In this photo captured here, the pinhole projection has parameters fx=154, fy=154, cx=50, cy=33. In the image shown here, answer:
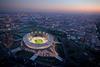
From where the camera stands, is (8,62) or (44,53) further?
(44,53)

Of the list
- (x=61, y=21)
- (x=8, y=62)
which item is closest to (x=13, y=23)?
(x=61, y=21)

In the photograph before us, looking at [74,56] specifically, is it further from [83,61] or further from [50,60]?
[50,60]

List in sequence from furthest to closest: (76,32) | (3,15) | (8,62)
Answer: (3,15)
(76,32)
(8,62)

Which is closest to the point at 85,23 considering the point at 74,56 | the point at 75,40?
the point at 75,40

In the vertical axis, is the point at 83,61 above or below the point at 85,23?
below

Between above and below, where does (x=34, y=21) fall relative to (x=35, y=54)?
above

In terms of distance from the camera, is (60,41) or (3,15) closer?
(60,41)

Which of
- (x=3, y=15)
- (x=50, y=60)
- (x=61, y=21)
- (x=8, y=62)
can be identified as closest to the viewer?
(x=8, y=62)

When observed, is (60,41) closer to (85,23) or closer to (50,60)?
(50,60)

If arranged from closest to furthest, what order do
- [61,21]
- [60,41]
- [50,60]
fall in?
1. [50,60]
2. [60,41]
3. [61,21]
